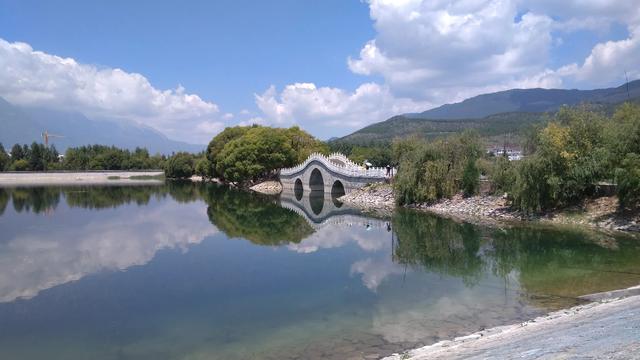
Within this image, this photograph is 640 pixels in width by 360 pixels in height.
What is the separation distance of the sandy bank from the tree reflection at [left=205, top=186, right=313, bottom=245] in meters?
51.2

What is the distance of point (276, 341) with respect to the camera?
1160 cm

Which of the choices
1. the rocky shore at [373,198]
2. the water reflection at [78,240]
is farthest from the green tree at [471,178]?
the water reflection at [78,240]

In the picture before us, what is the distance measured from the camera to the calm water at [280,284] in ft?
38.5

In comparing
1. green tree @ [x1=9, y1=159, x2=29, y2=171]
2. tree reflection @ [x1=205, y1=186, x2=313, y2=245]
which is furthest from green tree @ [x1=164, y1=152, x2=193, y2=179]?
tree reflection @ [x1=205, y1=186, x2=313, y2=245]

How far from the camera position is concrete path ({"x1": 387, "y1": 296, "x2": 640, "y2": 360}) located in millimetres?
7859

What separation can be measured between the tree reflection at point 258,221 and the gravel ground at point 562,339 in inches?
665

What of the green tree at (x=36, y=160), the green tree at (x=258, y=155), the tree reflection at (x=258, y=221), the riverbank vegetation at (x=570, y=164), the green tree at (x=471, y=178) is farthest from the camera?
the green tree at (x=36, y=160)

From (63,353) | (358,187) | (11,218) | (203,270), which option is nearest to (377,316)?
(63,353)

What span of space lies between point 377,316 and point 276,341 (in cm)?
304

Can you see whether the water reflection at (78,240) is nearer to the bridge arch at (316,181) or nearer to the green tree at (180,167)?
the bridge arch at (316,181)

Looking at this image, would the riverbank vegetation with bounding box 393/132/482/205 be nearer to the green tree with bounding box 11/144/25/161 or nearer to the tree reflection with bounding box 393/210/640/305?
the tree reflection with bounding box 393/210/640/305

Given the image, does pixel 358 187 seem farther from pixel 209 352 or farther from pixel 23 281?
pixel 209 352

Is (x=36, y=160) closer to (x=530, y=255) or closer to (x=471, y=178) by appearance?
(x=471, y=178)

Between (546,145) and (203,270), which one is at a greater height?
(546,145)
